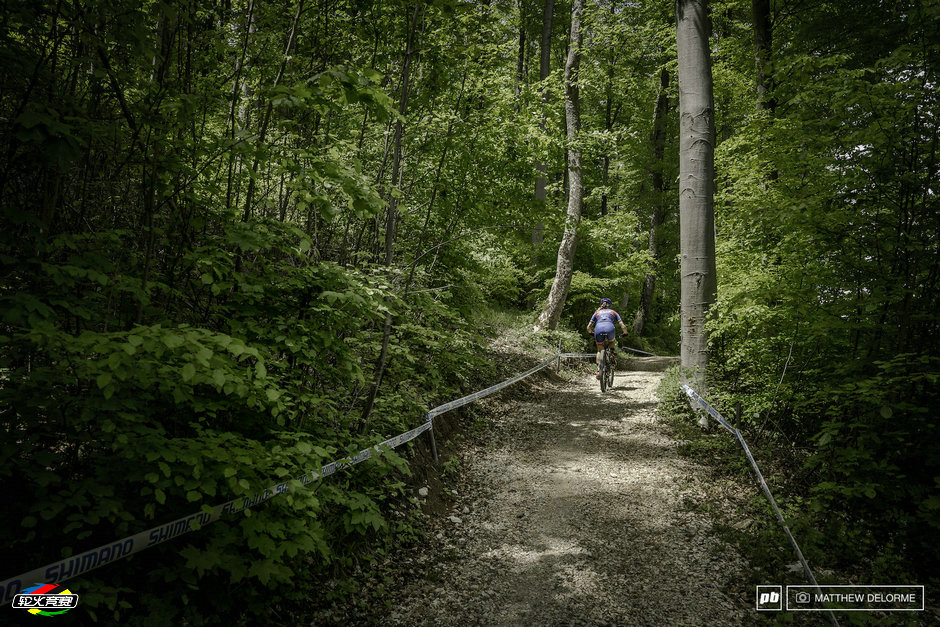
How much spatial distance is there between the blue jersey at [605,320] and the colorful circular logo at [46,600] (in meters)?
9.99

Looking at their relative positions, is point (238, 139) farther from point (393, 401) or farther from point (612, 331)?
point (612, 331)

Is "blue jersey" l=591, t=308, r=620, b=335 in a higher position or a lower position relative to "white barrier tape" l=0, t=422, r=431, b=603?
higher

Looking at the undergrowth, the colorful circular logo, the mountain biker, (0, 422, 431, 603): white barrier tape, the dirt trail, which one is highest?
the mountain biker

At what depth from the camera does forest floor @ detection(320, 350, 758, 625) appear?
3.45 meters

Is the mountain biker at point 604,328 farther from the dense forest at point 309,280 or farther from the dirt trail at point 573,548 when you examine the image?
the dirt trail at point 573,548

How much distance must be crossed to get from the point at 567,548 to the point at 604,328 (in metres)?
7.17

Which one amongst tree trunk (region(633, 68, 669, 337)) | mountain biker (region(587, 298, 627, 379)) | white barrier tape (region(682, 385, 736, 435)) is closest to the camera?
white barrier tape (region(682, 385, 736, 435))

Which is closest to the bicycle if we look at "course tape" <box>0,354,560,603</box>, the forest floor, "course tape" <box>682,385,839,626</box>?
"course tape" <box>682,385,839,626</box>

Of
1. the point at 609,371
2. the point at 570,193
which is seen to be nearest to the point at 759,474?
the point at 609,371

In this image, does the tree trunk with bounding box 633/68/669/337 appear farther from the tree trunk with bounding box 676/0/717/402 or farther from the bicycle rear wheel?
→ the tree trunk with bounding box 676/0/717/402

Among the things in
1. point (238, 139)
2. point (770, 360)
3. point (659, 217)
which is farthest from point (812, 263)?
point (659, 217)

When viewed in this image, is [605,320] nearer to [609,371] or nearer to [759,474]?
[609,371]

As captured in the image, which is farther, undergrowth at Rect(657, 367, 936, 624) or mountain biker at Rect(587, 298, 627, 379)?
mountain biker at Rect(587, 298, 627, 379)

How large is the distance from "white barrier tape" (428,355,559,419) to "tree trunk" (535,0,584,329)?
193 cm
